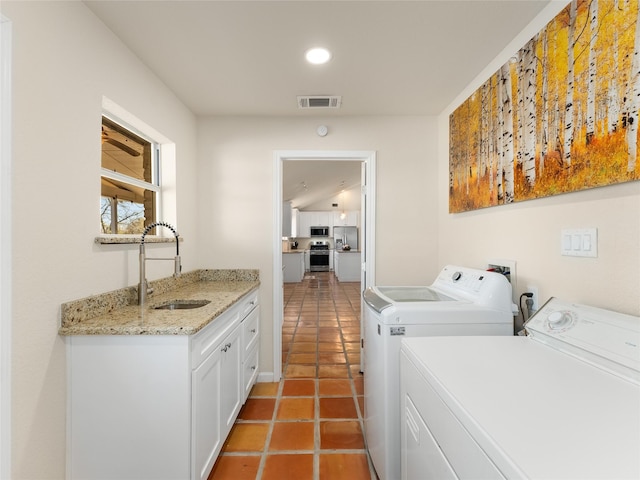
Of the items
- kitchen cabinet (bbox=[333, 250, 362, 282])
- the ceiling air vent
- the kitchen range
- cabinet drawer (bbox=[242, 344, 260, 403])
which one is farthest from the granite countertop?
the kitchen range

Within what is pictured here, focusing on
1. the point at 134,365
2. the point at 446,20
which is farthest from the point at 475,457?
the point at 446,20

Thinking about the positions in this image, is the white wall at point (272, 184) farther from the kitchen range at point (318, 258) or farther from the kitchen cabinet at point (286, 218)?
the kitchen range at point (318, 258)

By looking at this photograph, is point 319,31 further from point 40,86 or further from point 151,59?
point 40,86

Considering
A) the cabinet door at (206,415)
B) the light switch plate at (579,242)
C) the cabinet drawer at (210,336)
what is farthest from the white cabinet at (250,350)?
the light switch plate at (579,242)

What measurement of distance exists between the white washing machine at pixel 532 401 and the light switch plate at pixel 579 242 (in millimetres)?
219

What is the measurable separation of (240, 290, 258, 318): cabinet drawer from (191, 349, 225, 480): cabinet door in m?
0.49

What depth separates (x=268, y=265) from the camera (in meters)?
2.60

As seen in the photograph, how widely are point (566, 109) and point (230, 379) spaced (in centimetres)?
217

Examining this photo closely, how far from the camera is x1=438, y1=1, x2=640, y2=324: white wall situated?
1.01m

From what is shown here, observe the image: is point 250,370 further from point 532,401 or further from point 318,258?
point 318,258

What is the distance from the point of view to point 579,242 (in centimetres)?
119

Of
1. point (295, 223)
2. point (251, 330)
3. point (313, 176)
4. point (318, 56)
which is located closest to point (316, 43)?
point (318, 56)

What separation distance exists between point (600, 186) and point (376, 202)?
160cm

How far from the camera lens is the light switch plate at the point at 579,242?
1129 millimetres
